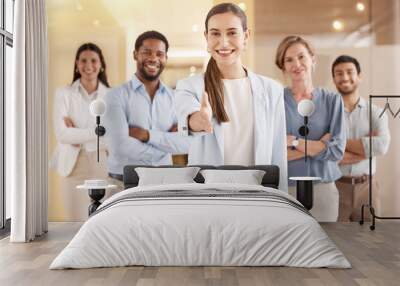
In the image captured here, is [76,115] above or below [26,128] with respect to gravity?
above

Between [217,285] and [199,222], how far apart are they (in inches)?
29.7

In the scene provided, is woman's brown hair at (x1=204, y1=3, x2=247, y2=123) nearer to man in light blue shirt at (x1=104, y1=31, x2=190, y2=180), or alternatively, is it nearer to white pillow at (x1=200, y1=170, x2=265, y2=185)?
man in light blue shirt at (x1=104, y1=31, x2=190, y2=180)

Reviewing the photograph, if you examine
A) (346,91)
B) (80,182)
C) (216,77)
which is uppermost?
(216,77)

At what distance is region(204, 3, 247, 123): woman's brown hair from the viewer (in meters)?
7.82

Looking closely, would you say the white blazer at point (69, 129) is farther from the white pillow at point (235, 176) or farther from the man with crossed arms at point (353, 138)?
the man with crossed arms at point (353, 138)

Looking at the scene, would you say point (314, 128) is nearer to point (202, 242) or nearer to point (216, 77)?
point (216, 77)

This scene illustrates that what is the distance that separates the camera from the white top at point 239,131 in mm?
7750

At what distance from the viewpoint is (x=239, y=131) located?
776cm

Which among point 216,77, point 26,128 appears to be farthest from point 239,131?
point 26,128

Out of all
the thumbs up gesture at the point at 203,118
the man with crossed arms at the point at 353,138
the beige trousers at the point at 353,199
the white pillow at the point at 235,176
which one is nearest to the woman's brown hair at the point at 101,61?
the thumbs up gesture at the point at 203,118

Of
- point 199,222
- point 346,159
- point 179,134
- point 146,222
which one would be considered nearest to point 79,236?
point 146,222

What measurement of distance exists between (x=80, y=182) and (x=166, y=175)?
1.39 meters

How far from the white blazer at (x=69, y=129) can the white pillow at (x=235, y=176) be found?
1.77 meters

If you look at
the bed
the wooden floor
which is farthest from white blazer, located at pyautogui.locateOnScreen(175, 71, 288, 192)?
the bed
